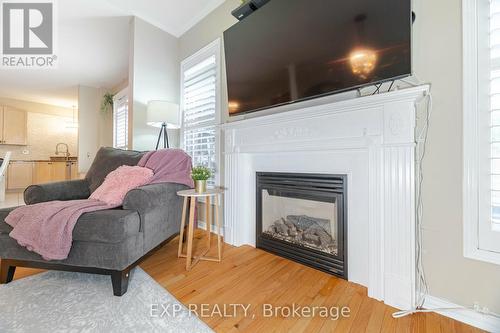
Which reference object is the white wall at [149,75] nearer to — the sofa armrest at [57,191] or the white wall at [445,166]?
the sofa armrest at [57,191]

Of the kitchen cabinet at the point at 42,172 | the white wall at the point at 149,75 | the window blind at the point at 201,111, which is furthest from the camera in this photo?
the kitchen cabinet at the point at 42,172

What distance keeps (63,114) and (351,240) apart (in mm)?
8435

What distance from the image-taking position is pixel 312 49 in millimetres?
1484

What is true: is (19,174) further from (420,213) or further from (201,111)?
(420,213)

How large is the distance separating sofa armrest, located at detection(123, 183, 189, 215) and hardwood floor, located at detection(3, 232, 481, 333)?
51 cm

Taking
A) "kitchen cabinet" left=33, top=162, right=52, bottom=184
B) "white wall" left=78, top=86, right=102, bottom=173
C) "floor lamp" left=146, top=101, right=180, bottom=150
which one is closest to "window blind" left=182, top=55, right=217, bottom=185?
"floor lamp" left=146, top=101, right=180, bottom=150

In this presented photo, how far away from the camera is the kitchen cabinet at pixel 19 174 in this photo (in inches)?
209

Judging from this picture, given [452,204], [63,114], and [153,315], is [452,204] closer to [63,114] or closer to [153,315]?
Answer: [153,315]

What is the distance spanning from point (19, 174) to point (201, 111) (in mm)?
5870

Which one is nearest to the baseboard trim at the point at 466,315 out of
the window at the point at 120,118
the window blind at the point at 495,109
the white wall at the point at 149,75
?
the window blind at the point at 495,109

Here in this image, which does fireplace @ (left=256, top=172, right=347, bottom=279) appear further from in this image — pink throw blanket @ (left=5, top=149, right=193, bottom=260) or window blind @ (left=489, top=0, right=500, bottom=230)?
pink throw blanket @ (left=5, top=149, right=193, bottom=260)

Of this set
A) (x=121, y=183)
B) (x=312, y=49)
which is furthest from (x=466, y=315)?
(x=121, y=183)

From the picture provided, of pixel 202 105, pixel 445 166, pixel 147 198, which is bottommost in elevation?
pixel 147 198

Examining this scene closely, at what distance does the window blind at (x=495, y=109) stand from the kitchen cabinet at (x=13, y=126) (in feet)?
27.6
